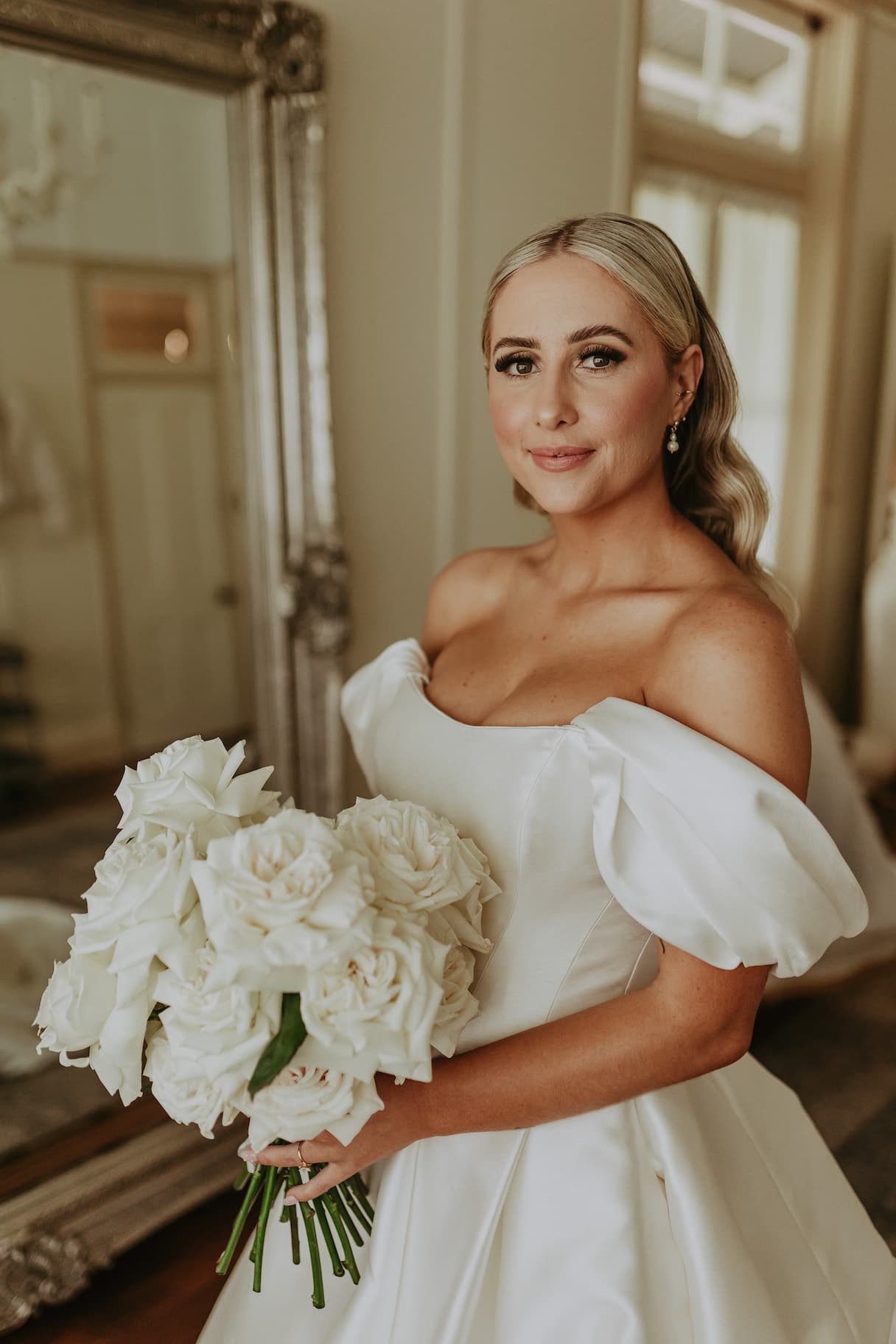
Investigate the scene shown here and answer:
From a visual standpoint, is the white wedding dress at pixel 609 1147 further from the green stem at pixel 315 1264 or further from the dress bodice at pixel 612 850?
the green stem at pixel 315 1264

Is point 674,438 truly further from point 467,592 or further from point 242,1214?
point 242,1214

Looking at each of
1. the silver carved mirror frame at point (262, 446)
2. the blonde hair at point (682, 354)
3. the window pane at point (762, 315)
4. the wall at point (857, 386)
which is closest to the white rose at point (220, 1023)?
the blonde hair at point (682, 354)

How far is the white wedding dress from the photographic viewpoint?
3.62ft

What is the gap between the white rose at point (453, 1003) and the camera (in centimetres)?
108

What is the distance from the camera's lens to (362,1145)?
3.96 ft

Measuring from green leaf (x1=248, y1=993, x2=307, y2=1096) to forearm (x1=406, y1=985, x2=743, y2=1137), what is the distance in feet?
0.99

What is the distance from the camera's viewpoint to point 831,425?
14.6ft

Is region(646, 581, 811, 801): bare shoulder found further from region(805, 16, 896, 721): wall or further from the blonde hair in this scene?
region(805, 16, 896, 721): wall

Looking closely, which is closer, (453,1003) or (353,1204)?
(453,1003)

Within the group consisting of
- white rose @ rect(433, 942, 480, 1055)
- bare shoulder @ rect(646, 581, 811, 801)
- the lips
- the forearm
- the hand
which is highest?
the lips

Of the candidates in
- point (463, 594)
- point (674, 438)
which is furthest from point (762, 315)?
point (674, 438)

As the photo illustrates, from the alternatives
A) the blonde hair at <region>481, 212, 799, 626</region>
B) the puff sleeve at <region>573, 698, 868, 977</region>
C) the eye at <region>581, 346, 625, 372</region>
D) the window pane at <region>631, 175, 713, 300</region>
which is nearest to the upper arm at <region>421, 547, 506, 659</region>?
the blonde hair at <region>481, 212, 799, 626</region>

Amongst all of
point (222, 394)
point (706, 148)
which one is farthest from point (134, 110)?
point (706, 148)

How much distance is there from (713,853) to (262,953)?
0.50 metres
